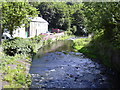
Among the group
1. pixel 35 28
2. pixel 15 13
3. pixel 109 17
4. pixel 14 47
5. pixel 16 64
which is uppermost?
pixel 15 13

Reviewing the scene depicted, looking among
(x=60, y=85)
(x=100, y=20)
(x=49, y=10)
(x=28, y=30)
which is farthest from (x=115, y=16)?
(x=49, y=10)

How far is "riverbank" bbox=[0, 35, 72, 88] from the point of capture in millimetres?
7512

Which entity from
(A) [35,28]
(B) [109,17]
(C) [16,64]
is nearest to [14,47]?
(C) [16,64]

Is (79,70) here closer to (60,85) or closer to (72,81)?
(72,81)

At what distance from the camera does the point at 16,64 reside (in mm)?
10445

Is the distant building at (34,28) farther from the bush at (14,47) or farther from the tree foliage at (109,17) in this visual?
the tree foliage at (109,17)

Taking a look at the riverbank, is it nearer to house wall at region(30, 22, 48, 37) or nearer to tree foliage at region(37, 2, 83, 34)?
house wall at region(30, 22, 48, 37)

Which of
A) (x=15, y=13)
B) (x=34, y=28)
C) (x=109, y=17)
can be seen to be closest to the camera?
(x=109, y=17)

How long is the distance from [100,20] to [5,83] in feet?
23.7

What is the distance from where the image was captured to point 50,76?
32.4 feet

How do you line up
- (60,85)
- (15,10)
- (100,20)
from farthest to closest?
1. (15,10)
2. (100,20)
3. (60,85)

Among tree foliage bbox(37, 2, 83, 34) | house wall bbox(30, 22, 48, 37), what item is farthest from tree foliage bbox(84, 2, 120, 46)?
tree foliage bbox(37, 2, 83, 34)

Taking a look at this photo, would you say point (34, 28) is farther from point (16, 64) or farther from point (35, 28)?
point (16, 64)

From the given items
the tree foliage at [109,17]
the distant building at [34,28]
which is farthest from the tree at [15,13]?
the distant building at [34,28]
